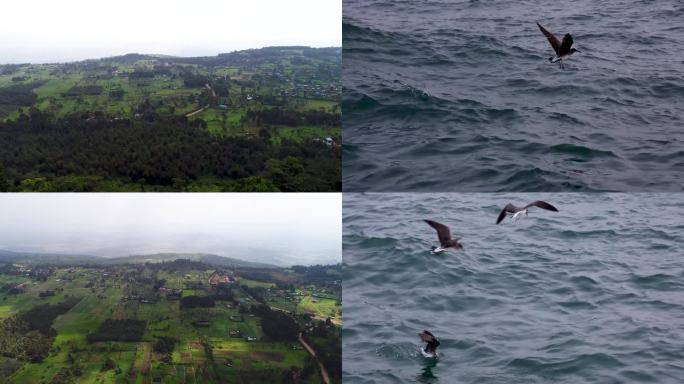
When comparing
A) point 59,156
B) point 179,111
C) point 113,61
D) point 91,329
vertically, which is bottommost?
point 91,329

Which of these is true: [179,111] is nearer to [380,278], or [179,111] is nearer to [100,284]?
[100,284]

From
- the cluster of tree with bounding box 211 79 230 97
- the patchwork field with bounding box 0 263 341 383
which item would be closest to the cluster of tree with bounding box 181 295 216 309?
the patchwork field with bounding box 0 263 341 383

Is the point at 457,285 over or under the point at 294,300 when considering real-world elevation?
over

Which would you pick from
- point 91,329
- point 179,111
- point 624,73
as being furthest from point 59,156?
point 624,73

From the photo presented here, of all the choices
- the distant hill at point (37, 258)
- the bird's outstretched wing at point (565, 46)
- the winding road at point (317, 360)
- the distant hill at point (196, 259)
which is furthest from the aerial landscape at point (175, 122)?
the bird's outstretched wing at point (565, 46)

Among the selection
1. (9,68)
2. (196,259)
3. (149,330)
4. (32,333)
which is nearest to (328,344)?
(196,259)

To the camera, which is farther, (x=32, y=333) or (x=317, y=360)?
(x=32, y=333)

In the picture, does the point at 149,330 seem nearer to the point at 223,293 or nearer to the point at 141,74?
the point at 223,293
